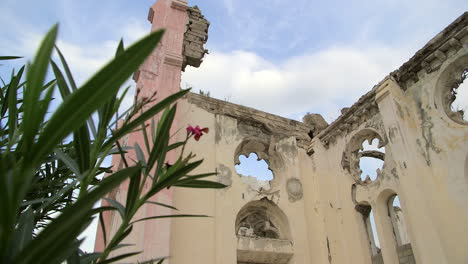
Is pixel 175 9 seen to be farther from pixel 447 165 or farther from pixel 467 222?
pixel 467 222

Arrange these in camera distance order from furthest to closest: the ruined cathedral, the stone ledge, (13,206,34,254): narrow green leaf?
the stone ledge, the ruined cathedral, (13,206,34,254): narrow green leaf

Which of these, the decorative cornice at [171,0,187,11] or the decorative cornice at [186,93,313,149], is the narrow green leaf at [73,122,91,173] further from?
the decorative cornice at [171,0,187,11]

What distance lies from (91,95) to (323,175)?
7.58 m

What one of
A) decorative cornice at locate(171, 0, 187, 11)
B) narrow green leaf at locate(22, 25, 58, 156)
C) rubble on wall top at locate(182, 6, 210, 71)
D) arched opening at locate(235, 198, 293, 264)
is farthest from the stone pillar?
narrow green leaf at locate(22, 25, 58, 156)

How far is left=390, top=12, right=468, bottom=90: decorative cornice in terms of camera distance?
5789 millimetres

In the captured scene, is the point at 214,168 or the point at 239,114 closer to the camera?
the point at 214,168

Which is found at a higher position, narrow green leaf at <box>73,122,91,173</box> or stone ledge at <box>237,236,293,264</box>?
stone ledge at <box>237,236,293,264</box>

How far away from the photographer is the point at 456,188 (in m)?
5.21

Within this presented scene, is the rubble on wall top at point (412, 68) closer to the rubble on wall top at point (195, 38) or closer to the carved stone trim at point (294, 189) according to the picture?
the carved stone trim at point (294, 189)

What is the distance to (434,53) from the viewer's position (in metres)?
6.12

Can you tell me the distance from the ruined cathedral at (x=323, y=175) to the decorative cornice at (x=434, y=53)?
2cm

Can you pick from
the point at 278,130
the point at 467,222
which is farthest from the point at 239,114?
the point at 467,222

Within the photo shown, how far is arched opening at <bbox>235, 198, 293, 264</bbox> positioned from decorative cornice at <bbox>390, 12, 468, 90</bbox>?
3.61 meters

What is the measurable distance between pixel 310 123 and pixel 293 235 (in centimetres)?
334
